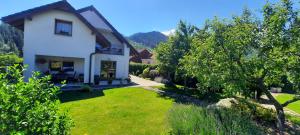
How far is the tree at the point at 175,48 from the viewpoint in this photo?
2102cm

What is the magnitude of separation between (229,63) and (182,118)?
11.5ft

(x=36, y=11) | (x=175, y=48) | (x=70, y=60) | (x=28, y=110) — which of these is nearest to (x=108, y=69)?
(x=70, y=60)

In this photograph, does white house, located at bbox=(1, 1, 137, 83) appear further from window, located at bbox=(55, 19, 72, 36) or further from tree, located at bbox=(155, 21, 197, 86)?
tree, located at bbox=(155, 21, 197, 86)

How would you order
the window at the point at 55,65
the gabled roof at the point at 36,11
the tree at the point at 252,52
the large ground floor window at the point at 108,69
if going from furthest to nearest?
the large ground floor window at the point at 108,69 < the window at the point at 55,65 < the gabled roof at the point at 36,11 < the tree at the point at 252,52

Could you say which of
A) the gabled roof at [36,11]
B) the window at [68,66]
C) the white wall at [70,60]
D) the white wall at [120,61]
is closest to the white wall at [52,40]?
the gabled roof at [36,11]

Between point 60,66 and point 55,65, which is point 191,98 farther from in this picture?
point 55,65

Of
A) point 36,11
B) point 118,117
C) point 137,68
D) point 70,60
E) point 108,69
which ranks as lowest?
point 118,117

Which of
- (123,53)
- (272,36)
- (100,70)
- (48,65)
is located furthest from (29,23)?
(272,36)

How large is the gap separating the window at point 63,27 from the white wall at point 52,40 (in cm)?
29

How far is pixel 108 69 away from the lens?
26.7 meters

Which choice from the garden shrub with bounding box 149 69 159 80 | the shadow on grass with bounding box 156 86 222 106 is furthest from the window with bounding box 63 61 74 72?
the garden shrub with bounding box 149 69 159 80

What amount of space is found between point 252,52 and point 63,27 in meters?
17.5

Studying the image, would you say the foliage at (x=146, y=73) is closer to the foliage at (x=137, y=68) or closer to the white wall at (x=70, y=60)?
the foliage at (x=137, y=68)

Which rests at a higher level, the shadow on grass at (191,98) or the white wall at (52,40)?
the white wall at (52,40)
